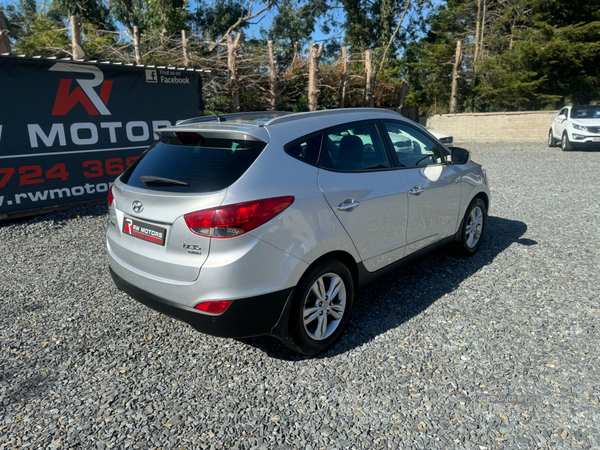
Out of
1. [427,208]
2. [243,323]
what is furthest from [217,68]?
[243,323]

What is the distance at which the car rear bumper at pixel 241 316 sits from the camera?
274cm

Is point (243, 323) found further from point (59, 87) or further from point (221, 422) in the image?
point (59, 87)

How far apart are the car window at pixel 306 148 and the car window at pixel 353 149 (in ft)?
0.18

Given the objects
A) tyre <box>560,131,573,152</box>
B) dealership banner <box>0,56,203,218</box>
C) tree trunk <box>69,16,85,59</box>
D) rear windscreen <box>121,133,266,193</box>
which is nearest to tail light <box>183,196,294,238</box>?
rear windscreen <box>121,133,266,193</box>

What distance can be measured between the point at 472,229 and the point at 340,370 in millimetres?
2869

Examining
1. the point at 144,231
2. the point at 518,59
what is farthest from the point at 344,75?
the point at 144,231

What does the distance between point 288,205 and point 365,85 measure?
1794 centimetres

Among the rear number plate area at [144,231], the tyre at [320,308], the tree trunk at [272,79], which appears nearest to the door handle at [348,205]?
the tyre at [320,308]

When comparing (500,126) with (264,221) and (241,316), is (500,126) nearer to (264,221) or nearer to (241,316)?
(264,221)

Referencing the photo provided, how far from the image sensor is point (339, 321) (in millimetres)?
3396

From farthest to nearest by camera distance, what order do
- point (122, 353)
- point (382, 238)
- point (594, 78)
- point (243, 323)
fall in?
point (594, 78) → point (382, 238) → point (122, 353) → point (243, 323)

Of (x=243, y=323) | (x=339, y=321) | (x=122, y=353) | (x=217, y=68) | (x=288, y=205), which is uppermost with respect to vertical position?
(x=217, y=68)

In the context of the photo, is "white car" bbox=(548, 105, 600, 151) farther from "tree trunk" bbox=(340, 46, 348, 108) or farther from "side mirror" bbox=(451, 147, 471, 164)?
"side mirror" bbox=(451, 147, 471, 164)

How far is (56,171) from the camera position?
725 cm
